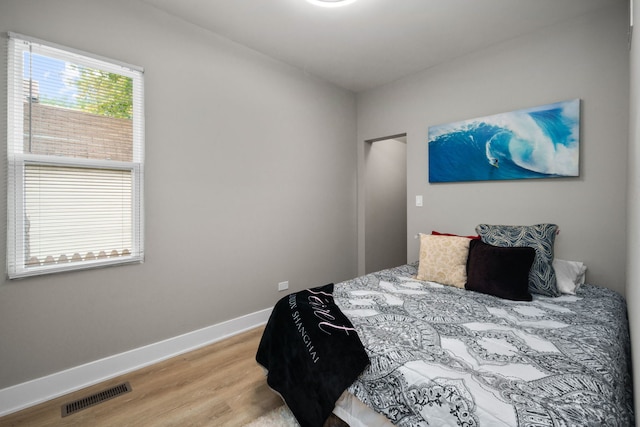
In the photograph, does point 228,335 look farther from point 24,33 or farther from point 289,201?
point 24,33

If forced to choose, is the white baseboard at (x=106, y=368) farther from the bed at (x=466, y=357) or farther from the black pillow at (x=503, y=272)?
the black pillow at (x=503, y=272)

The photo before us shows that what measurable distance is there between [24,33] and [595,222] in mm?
4247

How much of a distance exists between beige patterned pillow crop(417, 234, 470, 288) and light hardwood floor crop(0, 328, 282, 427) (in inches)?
61.0

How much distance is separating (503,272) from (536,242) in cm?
47

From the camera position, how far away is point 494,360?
126cm

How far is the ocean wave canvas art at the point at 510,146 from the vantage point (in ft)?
7.89

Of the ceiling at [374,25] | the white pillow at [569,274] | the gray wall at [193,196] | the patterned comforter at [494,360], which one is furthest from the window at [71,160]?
the white pillow at [569,274]

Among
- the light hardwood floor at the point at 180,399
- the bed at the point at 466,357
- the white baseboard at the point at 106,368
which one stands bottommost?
the light hardwood floor at the point at 180,399

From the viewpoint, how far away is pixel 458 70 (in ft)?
10.1

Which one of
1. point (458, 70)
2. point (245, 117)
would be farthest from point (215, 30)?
point (458, 70)

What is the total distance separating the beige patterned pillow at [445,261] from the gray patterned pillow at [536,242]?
0.25 meters

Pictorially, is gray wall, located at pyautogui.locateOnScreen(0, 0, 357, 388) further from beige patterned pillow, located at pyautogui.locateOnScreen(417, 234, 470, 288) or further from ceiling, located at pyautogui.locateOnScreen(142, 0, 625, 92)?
beige patterned pillow, located at pyautogui.locateOnScreen(417, 234, 470, 288)

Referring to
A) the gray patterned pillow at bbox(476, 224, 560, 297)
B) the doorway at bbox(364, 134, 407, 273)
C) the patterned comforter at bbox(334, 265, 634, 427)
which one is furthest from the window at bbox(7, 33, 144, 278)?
the gray patterned pillow at bbox(476, 224, 560, 297)

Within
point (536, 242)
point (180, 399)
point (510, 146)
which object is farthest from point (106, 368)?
point (510, 146)
